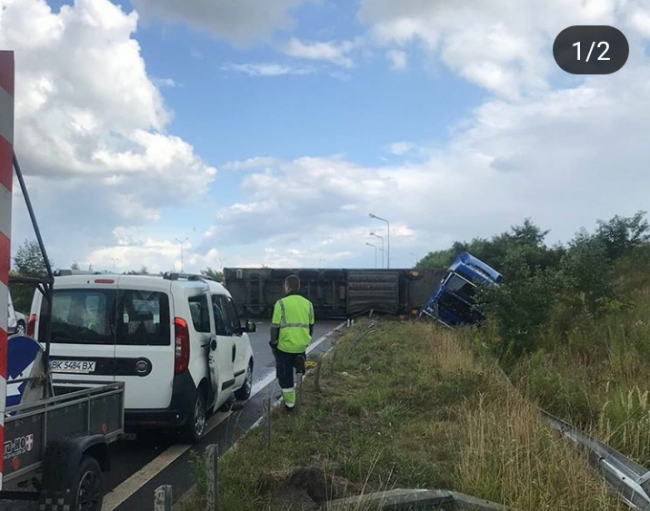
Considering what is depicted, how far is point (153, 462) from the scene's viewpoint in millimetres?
6684

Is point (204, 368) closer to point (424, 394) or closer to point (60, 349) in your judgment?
point (60, 349)

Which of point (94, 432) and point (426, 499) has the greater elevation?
point (94, 432)

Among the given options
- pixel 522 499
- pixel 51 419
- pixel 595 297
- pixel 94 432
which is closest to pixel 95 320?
pixel 94 432

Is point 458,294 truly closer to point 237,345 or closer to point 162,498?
point 237,345

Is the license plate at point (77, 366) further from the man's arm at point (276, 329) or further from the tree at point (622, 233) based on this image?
the tree at point (622, 233)

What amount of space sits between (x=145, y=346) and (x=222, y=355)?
1.49 meters

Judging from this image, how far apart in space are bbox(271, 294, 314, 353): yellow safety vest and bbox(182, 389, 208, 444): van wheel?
1547 millimetres

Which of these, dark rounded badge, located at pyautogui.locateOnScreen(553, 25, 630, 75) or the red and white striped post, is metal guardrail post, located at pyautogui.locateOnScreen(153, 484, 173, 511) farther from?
dark rounded badge, located at pyautogui.locateOnScreen(553, 25, 630, 75)

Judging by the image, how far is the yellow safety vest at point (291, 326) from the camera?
8688 millimetres

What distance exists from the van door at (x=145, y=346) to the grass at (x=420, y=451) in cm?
109

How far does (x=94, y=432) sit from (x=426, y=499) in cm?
250

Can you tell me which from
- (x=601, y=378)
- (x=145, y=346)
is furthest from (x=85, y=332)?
(x=601, y=378)

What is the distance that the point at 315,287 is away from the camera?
102 ft

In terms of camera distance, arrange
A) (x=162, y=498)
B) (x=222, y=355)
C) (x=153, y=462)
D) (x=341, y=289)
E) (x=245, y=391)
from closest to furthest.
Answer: (x=162, y=498), (x=153, y=462), (x=222, y=355), (x=245, y=391), (x=341, y=289)
